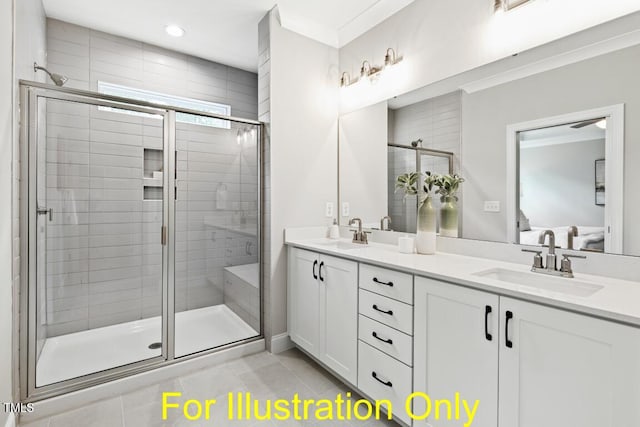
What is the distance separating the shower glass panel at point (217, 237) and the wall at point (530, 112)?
1.58 meters

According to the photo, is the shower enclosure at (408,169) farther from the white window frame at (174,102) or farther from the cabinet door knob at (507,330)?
the white window frame at (174,102)

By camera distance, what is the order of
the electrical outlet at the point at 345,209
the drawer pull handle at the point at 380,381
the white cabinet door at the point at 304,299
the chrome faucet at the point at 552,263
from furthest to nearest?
Result: the electrical outlet at the point at 345,209 → the white cabinet door at the point at 304,299 → the drawer pull handle at the point at 380,381 → the chrome faucet at the point at 552,263

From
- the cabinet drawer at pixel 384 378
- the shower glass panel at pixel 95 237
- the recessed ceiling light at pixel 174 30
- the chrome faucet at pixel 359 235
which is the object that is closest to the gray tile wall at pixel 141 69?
the recessed ceiling light at pixel 174 30

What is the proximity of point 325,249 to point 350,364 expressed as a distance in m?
0.71

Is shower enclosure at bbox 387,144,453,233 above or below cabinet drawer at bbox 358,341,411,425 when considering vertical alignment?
above

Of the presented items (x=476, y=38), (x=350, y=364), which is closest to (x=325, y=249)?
(x=350, y=364)

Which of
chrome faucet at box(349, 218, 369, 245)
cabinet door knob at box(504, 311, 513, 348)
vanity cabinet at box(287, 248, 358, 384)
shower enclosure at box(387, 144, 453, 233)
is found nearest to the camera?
cabinet door knob at box(504, 311, 513, 348)

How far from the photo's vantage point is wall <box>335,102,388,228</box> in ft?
8.17

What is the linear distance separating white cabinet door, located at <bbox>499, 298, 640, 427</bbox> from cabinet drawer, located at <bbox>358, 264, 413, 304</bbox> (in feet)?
1.42

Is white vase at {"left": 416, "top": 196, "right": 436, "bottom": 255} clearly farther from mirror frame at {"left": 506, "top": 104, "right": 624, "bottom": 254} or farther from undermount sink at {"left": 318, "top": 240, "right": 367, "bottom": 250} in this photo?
mirror frame at {"left": 506, "top": 104, "right": 624, "bottom": 254}

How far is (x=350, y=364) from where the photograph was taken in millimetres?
1906

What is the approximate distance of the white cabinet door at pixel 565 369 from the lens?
3.08 ft

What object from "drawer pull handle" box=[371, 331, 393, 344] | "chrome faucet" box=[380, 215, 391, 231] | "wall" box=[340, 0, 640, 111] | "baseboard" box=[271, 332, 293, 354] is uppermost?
"wall" box=[340, 0, 640, 111]

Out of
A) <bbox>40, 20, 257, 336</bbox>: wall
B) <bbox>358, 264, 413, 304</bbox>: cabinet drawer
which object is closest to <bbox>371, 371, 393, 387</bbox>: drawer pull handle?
<bbox>358, 264, 413, 304</bbox>: cabinet drawer
